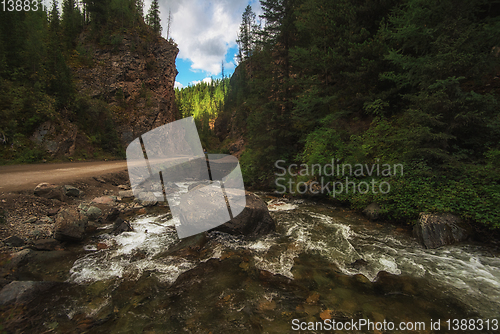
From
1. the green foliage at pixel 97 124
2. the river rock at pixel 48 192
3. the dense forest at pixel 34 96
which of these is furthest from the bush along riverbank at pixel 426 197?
the green foliage at pixel 97 124

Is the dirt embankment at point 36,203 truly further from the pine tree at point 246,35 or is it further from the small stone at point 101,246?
the pine tree at point 246,35

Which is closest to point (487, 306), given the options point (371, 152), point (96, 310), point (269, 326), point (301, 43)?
point (269, 326)

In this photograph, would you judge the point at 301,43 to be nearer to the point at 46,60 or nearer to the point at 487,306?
the point at 487,306

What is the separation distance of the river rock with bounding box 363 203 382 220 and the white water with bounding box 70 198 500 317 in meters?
0.77

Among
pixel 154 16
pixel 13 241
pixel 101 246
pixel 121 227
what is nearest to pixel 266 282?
pixel 101 246

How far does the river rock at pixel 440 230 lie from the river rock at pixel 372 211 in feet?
5.32

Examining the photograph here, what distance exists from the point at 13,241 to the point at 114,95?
3320 cm

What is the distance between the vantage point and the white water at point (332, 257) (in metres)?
4.19

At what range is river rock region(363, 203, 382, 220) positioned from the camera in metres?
7.40

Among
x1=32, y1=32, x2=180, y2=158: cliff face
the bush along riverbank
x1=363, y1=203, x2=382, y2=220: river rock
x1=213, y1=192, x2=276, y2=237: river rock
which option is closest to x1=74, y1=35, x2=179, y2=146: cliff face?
x1=32, y1=32, x2=180, y2=158: cliff face

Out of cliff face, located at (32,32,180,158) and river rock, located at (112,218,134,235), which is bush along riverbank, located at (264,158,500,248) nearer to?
river rock, located at (112,218,134,235)

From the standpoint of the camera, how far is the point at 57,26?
32.6 meters

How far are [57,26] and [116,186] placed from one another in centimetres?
4182

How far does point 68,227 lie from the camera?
17.4ft
